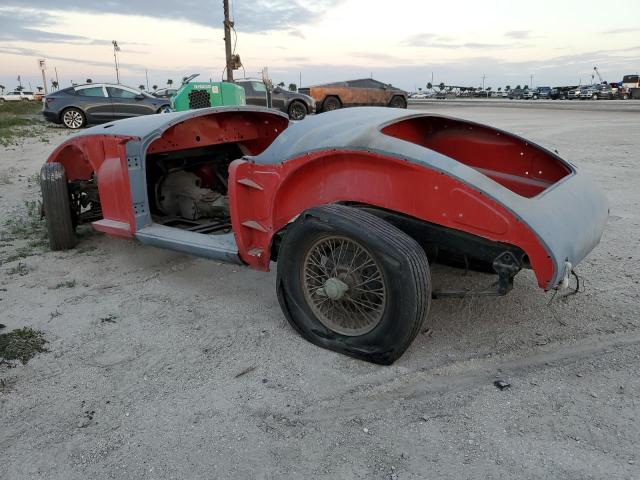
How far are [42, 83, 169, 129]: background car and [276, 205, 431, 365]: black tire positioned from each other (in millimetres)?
15451


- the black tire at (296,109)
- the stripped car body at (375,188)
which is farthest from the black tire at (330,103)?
the stripped car body at (375,188)

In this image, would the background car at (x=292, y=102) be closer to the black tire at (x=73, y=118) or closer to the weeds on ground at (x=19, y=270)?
the black tire at (x=73, y=118)

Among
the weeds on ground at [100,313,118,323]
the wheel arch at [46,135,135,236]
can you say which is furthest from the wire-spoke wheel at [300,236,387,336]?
the wheel arch at [46,135,135,236]

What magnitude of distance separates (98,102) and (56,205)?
1391 centimetres

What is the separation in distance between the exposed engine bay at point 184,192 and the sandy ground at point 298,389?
945mm

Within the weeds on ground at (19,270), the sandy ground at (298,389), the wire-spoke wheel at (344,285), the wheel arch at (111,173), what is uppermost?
the wheel arch at (111,173)

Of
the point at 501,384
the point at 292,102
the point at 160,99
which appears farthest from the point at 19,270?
the point at 292,102

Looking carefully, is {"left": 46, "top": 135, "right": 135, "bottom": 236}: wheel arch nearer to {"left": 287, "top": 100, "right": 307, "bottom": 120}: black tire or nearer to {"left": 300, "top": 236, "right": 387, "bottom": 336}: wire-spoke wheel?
{"left": 300, "top": 236, "right": 387, "bottom": 336}: wire-spoke wheel

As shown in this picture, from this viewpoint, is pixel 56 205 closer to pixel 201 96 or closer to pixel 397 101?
pixel 201 96

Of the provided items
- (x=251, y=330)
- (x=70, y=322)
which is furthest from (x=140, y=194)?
(x=251, y=330)

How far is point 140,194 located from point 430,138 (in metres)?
2.22

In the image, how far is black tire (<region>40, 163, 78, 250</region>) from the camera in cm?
456

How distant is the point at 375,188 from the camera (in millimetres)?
2744

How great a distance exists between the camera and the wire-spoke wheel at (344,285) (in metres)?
2.73
